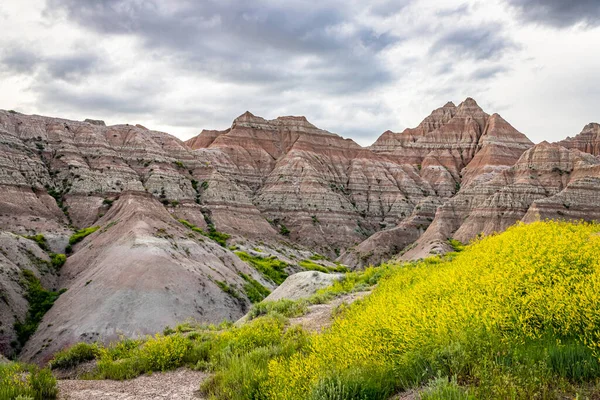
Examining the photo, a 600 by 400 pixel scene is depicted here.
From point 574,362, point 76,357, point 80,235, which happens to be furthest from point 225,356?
point 80,235

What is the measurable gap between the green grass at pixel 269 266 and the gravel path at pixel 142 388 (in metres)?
57.7

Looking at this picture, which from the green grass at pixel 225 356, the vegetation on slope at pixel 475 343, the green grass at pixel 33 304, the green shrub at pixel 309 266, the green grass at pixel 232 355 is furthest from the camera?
the green shrub at pixel 309 266

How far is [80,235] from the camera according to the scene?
6962 cm

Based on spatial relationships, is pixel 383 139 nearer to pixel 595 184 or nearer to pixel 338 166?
pixel 338 166

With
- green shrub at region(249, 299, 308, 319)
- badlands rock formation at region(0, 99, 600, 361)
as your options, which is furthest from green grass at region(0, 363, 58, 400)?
badlands rock formation at region(0, 99, 600, 361)

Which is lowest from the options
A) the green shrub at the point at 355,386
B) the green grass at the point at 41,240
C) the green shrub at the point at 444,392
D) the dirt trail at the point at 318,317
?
the green grass at the point at 41,240

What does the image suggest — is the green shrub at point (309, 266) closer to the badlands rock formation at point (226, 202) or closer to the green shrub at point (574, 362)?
the badlands rock formation at point (226, 202)

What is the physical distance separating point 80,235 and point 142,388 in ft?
216

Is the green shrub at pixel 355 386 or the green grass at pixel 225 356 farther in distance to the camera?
the green grass at pixel 225 356

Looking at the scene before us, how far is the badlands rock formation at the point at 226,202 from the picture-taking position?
157 feet

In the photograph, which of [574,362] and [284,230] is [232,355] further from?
[284,230]

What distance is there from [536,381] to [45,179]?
9926 centimetres

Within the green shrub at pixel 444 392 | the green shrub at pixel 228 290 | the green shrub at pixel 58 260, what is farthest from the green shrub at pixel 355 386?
the green shrub at pixel 58 260

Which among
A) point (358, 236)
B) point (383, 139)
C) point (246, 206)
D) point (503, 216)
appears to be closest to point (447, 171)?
point (383, 139)
